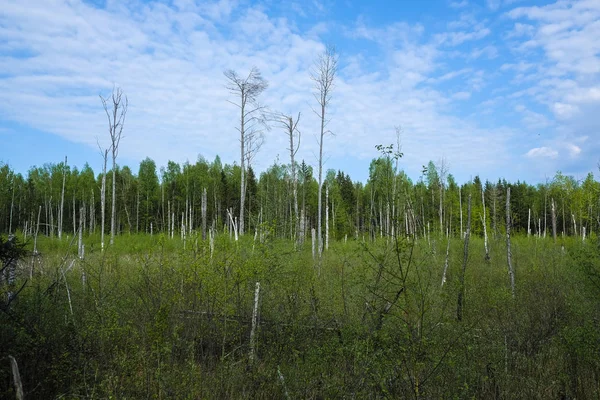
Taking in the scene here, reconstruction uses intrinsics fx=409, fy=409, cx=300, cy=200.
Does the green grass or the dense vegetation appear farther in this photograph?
the green grass

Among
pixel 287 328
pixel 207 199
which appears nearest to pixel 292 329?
pixel 287 328

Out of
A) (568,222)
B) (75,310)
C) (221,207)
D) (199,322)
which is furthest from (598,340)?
(568,222)

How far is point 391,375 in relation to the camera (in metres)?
5.14

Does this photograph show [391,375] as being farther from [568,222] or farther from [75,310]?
[568,222]

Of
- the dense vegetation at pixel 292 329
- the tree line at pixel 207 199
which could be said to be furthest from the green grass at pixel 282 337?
the tree line at pixel 207 199

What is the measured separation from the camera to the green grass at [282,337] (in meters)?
5.11

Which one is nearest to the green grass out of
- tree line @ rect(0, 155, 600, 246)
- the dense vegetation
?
the dense vegetation

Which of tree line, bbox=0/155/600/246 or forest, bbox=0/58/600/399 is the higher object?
tree line, bbox=0/155/600/246

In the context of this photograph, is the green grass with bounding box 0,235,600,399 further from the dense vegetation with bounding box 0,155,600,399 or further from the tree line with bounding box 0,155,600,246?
the tree line with bounding box 0,155,600,246

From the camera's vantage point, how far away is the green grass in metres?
5.11

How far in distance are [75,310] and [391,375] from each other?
581cm

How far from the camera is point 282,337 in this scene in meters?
7.64

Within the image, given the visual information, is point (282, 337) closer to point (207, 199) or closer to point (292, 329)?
point (292, 329)

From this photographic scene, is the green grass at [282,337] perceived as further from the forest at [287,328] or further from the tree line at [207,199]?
the tree line at [207,199]
